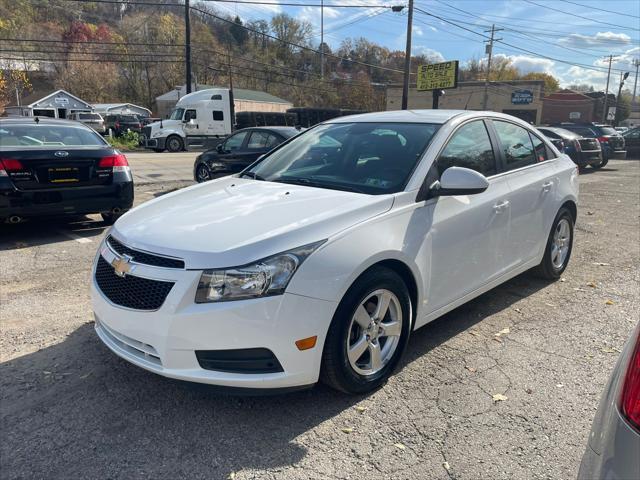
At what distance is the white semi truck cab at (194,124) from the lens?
2838 centimetres

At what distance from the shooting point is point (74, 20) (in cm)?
5981

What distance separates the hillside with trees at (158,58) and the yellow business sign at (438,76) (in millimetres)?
16007

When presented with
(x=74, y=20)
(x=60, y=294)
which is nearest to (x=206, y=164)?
(x=60, y=294)

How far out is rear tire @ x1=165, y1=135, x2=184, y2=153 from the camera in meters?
28.4

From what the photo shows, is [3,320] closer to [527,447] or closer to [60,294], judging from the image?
[60,294]

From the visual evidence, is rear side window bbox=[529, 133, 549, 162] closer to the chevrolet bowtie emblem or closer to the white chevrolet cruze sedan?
the white chevrolet cruze sedan

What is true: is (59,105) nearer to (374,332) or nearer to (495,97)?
(495,97)

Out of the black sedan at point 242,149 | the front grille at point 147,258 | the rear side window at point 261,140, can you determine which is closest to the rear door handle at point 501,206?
the front grille at point 147,258

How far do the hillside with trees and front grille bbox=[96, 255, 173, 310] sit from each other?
43114 millimetres

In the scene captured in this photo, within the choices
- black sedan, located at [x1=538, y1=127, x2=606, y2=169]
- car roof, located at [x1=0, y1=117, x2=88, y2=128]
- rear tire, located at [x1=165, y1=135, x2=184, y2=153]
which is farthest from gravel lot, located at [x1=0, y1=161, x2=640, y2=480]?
rear tire, located at [x1=165, y1=135, x2=184, y2=153]

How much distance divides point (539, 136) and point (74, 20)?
2682 inches

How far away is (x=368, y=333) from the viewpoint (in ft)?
9.64

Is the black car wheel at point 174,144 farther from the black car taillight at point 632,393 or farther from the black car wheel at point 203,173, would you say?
the black car taillight at point 632,393

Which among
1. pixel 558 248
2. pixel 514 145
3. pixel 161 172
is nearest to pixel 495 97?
pixel 161 172
